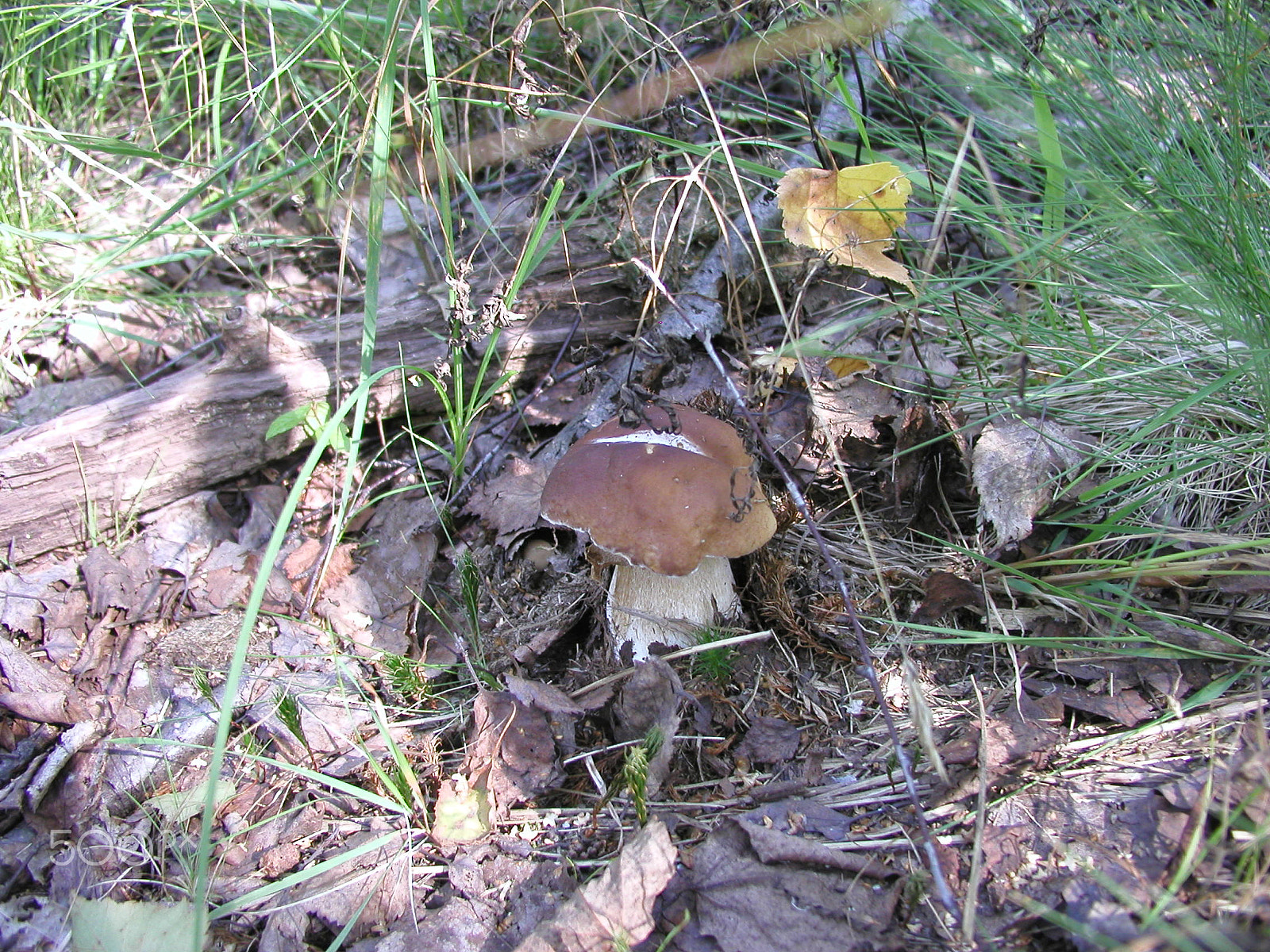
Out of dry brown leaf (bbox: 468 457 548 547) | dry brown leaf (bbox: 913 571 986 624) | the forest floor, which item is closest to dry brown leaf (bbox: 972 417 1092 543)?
the forest floor

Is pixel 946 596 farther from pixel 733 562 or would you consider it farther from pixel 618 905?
pixel 618 905

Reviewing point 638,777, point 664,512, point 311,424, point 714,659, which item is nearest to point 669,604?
point 714,659

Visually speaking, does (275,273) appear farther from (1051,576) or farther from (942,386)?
(1051,576)

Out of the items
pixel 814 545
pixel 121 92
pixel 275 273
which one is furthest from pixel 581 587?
pixel 121 92

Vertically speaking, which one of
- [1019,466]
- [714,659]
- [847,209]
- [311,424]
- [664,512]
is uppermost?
[847,209]

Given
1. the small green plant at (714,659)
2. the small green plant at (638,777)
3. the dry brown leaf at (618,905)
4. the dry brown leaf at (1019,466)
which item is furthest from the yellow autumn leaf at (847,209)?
the dry brown leaf at (618,905)

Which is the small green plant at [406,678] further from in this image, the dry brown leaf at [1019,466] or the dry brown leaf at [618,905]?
the dry brown leaf at [1019,466]

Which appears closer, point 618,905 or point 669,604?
point 618,905

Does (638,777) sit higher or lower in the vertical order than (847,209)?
lower

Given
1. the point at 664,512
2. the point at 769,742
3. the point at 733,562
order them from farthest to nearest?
the point at 733,562, the point at 769,742, the point at 664,512
